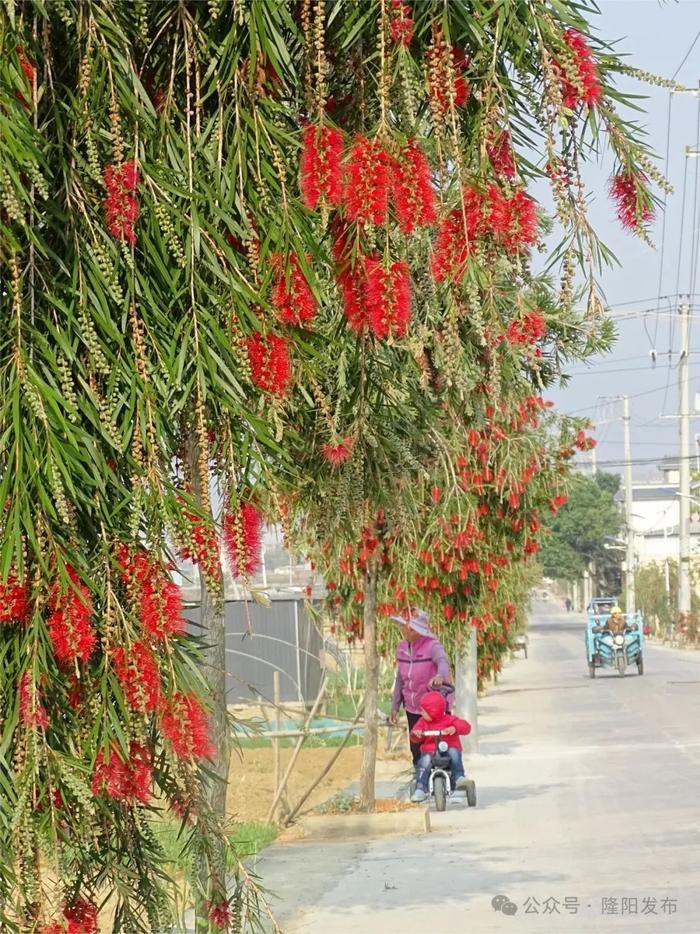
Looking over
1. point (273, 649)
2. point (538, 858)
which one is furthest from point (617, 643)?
point (538, 858)

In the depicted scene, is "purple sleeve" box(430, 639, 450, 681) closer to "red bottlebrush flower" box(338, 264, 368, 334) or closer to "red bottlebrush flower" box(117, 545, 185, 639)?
"red bottlebrush flower" box(338, 264, 368, 334)

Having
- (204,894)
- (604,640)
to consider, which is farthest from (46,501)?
(604,640)

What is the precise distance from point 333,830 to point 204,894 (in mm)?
7694

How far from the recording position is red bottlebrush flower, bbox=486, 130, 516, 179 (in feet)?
12.1

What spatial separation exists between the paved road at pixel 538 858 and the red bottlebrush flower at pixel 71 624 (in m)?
4.67

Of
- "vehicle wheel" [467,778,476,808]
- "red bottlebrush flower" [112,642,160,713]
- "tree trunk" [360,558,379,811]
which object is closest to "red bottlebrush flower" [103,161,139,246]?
"red bottlebrush flower" [112,642,160,713]

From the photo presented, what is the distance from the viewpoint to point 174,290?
140 inches

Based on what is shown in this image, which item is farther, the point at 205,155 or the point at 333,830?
the point at 333,830

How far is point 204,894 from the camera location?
387 cm

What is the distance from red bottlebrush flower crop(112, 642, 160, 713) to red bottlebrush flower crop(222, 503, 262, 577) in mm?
274

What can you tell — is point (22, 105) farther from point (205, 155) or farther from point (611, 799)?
point (611, 799)

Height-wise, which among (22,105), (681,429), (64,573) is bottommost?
(64,573)

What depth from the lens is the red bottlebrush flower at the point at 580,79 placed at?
3.45m

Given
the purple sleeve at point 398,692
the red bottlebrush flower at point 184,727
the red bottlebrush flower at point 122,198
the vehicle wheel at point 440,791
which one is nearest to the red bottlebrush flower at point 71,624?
the red bottlebrush flower at point 184,727
